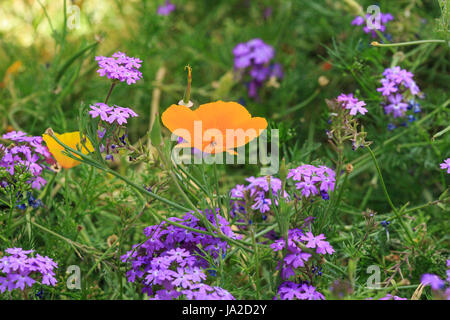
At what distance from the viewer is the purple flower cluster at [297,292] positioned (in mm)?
1019

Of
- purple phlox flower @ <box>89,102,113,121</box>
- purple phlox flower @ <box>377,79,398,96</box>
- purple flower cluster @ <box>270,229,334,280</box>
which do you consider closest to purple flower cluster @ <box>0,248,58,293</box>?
purple phlox flower @ <box>89,102,113,121</box>

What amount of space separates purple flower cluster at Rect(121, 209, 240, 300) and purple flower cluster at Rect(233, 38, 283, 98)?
1.03 meters

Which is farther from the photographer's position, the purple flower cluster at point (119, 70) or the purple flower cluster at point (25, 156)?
the purple flower cluster at point (25, 156)

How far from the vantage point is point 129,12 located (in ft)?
8.30

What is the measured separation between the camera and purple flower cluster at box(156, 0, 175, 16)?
228 centimetres

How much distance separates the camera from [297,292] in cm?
104

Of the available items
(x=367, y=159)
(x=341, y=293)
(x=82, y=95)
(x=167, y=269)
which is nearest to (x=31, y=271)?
(x=167, y=269)

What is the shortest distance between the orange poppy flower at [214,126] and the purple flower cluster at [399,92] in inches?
18.7

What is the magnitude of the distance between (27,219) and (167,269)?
0.43 meters

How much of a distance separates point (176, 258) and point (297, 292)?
25 cm

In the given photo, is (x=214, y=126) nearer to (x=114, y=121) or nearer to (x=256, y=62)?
(x=114, y=121)

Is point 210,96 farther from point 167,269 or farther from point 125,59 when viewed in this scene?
point 167,269

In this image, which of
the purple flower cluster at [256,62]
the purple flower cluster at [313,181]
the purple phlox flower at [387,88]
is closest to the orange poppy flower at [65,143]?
the purple flower cluster at [313,181]

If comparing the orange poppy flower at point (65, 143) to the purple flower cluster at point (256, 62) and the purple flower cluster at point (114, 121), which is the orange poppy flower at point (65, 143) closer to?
the purple flower cluster at point (114, 121)
